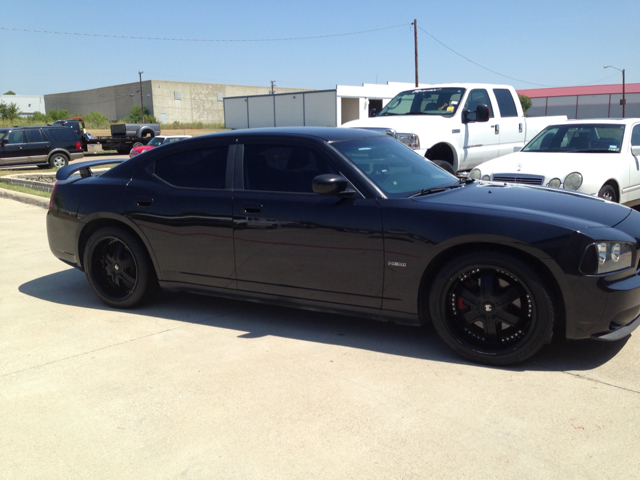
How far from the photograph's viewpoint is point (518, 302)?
3723mm

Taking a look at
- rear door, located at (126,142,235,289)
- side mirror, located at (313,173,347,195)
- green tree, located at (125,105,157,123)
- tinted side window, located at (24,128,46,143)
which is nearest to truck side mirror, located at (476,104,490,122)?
rear door, located at (126,142,235,289)

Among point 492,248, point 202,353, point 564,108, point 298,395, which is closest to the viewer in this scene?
point 298,395

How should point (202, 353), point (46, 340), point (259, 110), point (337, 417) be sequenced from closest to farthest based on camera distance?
point (337, 417) → point (202, 353) → point (46, 340) → point (259, 110)

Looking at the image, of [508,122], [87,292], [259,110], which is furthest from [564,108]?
[87,292]

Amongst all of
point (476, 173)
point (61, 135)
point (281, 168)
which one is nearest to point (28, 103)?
point (61, 135)

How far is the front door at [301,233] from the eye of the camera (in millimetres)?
4109

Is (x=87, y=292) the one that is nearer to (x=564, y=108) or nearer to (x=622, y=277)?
(x=622, y=277)

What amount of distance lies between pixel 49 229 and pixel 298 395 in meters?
3.53

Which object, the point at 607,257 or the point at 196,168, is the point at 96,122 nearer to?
the point at 196,168

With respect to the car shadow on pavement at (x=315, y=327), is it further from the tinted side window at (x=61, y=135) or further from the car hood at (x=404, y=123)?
the tinted side window at (x=61, y=135)

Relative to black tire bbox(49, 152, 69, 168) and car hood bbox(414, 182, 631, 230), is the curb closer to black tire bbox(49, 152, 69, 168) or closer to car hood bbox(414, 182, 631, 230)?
black tire bbox(49, 152, 69, 168)

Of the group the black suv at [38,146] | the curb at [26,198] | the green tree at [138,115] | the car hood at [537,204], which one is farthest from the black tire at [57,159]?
the green tree at [138,115]

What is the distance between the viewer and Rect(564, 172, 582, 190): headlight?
701 centimetres

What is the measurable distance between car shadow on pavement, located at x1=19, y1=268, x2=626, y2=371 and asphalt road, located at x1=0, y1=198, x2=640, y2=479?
22 mm
